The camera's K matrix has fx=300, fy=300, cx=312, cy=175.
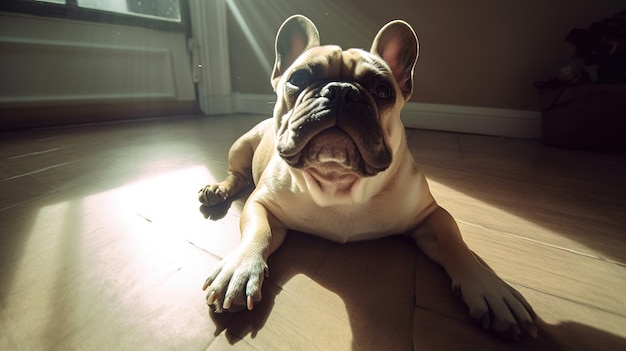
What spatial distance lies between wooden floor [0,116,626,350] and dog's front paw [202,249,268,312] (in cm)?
2

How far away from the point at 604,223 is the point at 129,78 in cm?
324

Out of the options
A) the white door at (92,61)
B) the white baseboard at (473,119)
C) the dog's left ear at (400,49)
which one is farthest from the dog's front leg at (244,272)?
the white door at (92,61)

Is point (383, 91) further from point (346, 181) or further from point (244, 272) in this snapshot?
point (244, 272)

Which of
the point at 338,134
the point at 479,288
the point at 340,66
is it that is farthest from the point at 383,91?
the point at 479,288

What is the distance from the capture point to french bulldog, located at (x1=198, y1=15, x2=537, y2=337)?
60 cm

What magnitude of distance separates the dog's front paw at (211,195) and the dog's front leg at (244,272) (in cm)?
34

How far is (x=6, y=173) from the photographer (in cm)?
128

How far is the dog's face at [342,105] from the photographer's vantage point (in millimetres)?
670

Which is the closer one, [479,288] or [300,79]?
[479,288]

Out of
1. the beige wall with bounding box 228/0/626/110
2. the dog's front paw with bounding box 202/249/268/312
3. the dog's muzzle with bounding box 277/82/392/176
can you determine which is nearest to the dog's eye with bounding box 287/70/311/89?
the dog's muzzle with bounding box 277/82/392/176

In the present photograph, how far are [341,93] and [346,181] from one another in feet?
0.72

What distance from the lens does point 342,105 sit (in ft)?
2.21

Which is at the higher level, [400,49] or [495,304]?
[400,49]

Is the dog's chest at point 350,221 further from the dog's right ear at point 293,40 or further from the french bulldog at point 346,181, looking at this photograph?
the dog's right ear at point 293,40
